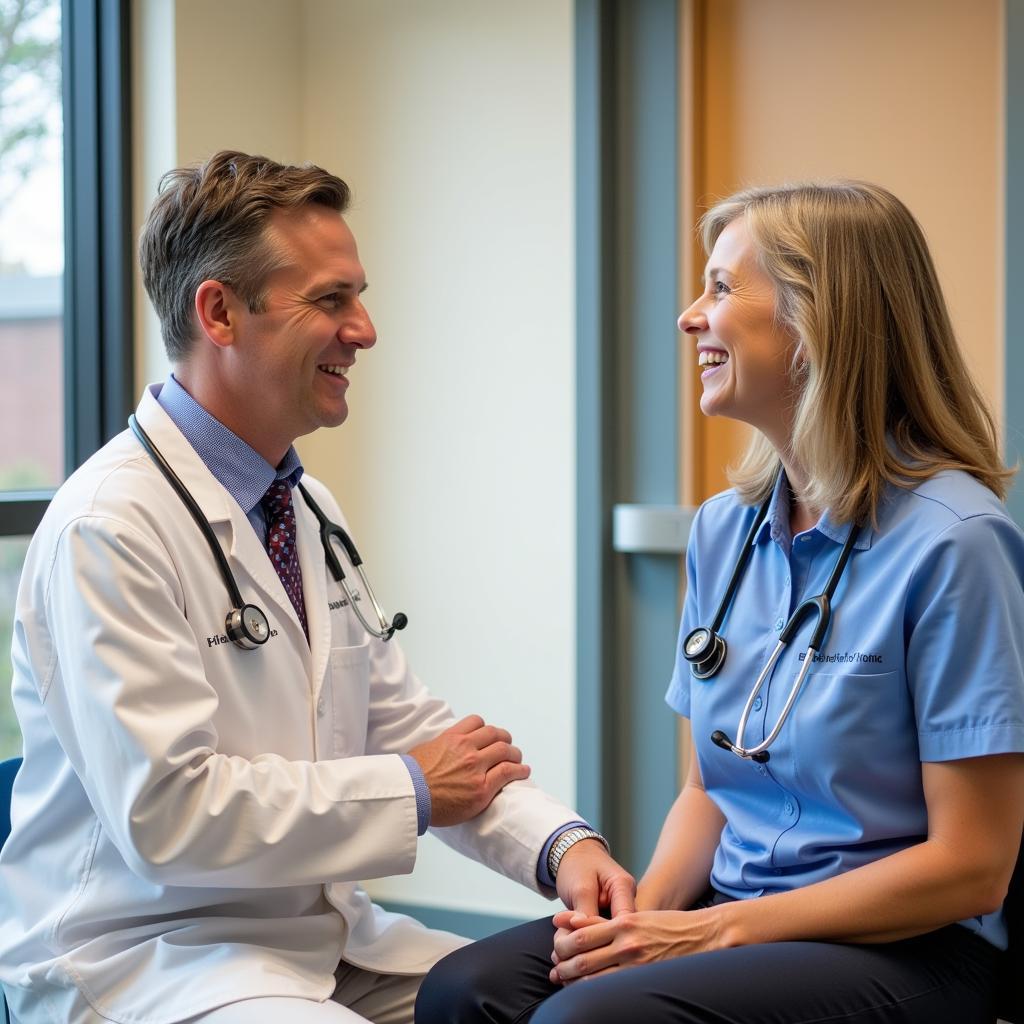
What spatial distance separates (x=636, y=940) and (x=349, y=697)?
18.9 inches

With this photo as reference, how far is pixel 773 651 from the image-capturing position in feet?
4.82

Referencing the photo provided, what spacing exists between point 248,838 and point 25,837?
0.97 feet

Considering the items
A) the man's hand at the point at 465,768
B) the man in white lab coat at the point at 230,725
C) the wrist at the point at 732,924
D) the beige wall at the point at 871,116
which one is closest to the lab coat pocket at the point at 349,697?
the man in white lab coat at the point at 230,725

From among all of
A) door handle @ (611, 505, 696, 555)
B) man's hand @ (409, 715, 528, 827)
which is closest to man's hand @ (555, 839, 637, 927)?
man's hand @ (409, 715, 528, 827)

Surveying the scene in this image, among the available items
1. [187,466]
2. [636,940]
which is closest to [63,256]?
[187,466]

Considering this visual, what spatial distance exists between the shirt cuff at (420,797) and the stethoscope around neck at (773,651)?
13.4 inches

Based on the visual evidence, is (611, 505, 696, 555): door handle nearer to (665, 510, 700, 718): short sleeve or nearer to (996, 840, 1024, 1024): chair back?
(665, 510, 700, 718): short sleeve

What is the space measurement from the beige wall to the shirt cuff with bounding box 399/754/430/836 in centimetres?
130

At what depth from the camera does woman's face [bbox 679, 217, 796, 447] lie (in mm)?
1537

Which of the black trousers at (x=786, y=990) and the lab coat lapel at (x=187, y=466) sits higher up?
A: the lab coat lapel at (x=187, y=466)

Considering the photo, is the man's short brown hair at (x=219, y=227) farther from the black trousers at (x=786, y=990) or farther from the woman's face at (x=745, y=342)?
the black trousers at (x=786, y=990)

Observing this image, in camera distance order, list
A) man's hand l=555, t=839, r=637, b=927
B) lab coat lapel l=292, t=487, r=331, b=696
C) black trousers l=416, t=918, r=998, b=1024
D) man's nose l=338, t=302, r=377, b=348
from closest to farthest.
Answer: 1. black trousers l=416, t=918, r=998, b=1024
2. man's hand l=555, t=839, r=637, b=927
3. lab coat lapel l=292, t=487, r=331, b=696
4. man's nose l=338, t=302, r=377, b=348

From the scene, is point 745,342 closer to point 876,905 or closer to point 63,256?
point 876,905

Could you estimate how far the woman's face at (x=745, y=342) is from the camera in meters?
1.54
